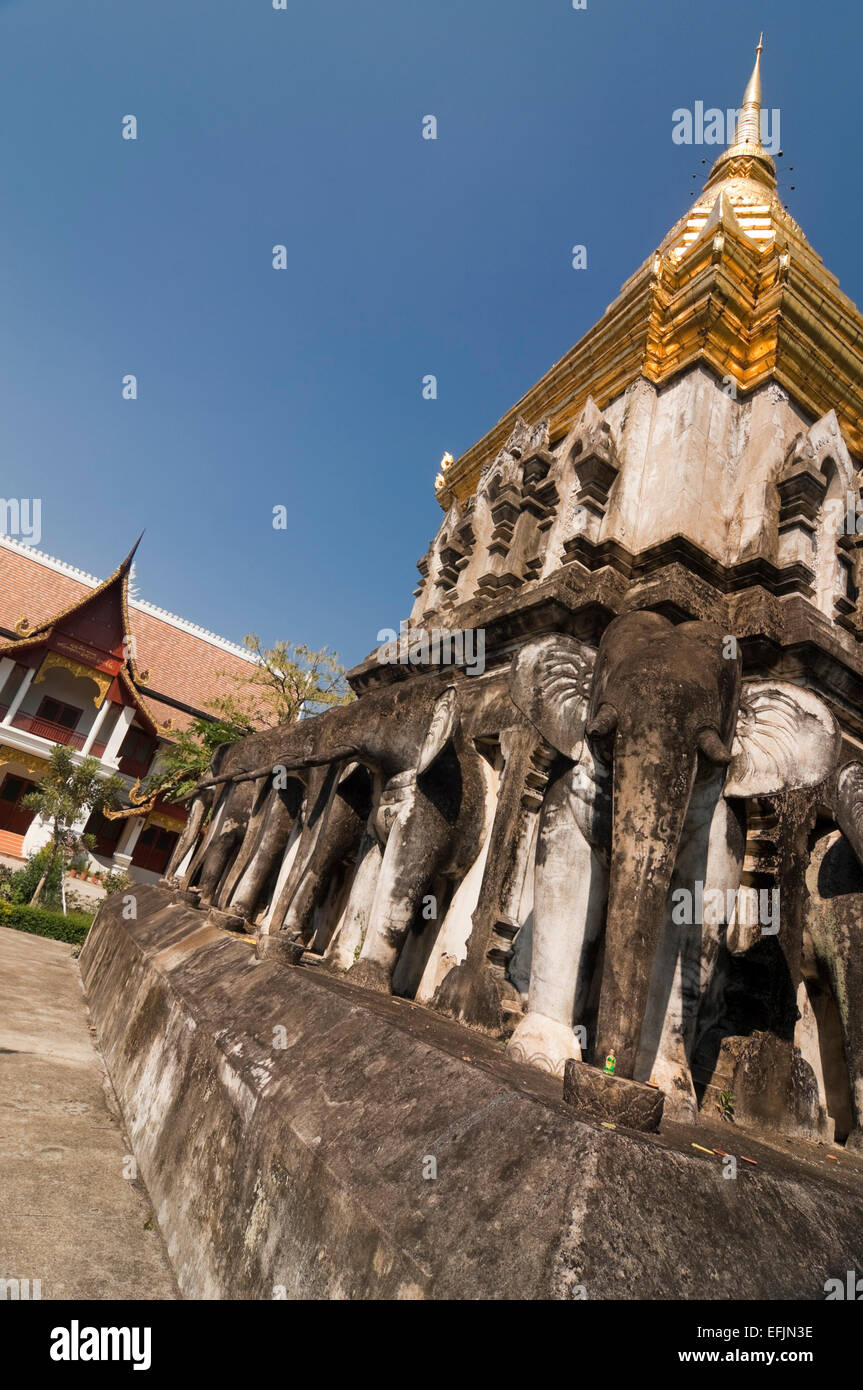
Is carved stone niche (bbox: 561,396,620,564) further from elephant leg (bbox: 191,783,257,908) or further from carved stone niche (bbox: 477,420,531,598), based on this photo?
elephant leg (bbox: 191,783,257,908)

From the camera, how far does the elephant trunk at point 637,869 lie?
8.76ft

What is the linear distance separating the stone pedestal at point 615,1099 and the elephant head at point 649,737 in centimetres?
19

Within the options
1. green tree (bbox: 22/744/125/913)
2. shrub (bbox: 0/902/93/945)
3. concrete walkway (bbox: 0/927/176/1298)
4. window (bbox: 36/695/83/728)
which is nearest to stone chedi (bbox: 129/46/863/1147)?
concrete walkway (bbox: 0/927/176/1298)

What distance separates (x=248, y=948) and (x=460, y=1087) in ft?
10.7

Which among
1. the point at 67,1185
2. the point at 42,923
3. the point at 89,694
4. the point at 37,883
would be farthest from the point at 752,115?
the point at 89,694

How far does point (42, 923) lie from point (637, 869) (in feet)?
62.6

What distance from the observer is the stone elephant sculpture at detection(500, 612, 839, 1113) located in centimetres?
300

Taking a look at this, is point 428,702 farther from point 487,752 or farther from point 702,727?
point 702,727

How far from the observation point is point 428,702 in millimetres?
5797
